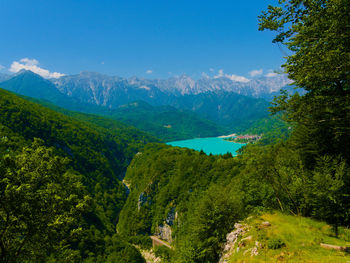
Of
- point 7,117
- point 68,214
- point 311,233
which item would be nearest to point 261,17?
point 311,233

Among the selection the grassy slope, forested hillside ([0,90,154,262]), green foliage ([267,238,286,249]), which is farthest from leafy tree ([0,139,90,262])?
green foliage ([267,238,286,249])

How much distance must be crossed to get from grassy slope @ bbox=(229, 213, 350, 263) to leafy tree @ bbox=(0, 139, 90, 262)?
1317 cm

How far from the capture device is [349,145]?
16406 mm

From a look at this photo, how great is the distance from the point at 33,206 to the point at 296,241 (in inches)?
694

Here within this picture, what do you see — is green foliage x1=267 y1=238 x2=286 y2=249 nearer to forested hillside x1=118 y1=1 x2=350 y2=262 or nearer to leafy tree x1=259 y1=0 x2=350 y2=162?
forested hillside x1=118 y1=1 x2=350 y2=262

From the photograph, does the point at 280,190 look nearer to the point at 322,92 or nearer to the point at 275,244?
the point at 275,244

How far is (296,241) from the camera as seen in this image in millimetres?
13359

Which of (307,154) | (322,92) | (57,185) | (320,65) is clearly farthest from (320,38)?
(57,185)

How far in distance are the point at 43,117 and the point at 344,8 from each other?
175981mm

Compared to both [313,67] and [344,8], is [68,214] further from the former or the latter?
[344,8]

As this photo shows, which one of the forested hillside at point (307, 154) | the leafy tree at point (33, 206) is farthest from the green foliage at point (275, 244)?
the leafy tree at point (33, 206)

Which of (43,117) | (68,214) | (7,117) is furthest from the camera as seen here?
(43,117)

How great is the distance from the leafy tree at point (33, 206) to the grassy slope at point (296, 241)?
43.2 feet

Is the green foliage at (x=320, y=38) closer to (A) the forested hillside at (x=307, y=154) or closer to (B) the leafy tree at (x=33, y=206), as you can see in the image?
(A) the forested hillside at (x=307, y=154)
